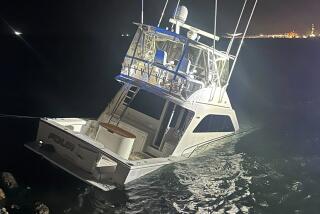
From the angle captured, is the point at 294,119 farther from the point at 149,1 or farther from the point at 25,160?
the point at 149,1

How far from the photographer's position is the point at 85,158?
12.9m

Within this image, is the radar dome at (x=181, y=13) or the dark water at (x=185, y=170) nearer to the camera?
the dark water at (x=185, y=170)

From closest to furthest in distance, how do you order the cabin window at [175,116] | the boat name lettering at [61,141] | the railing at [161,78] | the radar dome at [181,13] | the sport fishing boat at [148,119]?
the sport fishing boat at [148,119], the boat name lettering at [61,141], the railing at [161,78], the cabin window at [175,116], the radar dome at [181,13]

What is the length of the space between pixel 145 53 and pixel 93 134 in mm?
4499

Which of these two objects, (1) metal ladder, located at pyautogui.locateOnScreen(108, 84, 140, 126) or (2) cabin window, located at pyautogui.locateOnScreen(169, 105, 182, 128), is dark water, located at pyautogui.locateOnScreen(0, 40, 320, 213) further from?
(1) metal ladder, located at pyautogui.locateOnScreen(108, 84, 140, 126)

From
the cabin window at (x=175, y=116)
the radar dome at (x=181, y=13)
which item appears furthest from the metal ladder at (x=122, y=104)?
the radar dome at (x=181, y=13)

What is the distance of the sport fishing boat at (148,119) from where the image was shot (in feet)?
43.0

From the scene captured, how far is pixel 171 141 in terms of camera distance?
1599cm

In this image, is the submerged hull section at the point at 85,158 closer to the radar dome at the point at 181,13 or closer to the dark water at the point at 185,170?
the dark water at the point at 185,170

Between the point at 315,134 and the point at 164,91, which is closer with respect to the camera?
the point at 164,91

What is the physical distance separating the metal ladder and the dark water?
3221 mm

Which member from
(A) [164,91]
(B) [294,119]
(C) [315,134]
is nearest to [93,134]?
(A) [164,91]

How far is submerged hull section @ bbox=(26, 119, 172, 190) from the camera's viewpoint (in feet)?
41.4

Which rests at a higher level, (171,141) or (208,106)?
(208,106)
